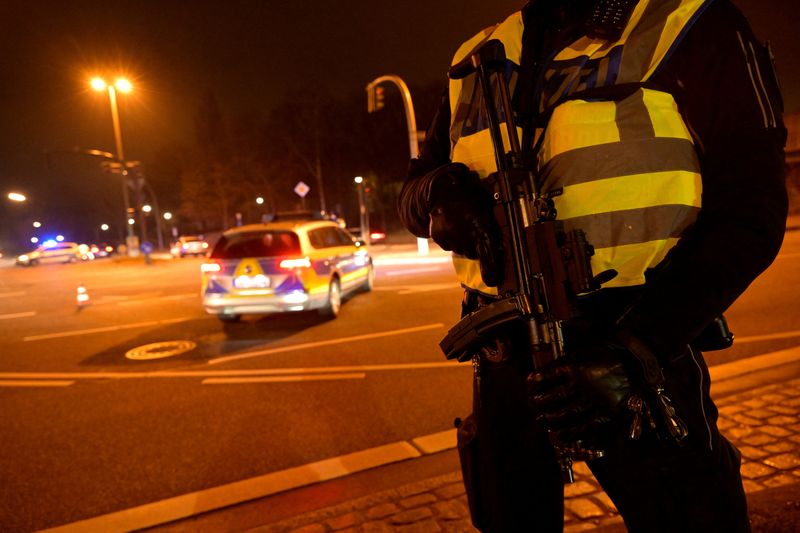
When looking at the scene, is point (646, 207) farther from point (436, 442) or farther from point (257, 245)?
point (257, 245)

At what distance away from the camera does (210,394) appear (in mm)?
5000

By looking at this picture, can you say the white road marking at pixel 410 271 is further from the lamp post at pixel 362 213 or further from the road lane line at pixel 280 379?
the lamp post at pixel 362 213

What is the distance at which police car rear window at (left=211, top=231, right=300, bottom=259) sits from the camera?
8.12 metres

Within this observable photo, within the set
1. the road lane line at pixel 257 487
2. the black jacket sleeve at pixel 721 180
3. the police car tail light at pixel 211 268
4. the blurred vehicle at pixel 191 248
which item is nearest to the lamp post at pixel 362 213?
the blurred vehicle at pixel 191 248

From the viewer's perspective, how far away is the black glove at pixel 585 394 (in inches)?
41.8

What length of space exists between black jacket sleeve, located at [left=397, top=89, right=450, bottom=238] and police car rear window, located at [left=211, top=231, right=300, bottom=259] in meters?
6.56

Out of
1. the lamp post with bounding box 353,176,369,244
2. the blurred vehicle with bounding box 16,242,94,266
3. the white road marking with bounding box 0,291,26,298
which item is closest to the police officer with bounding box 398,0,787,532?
the white road marking with bounding box 0,291,26,298

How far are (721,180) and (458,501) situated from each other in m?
2.28

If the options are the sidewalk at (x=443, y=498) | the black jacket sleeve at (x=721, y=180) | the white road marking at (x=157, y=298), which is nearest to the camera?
the black jacket sleeve at (x=721, y=180)

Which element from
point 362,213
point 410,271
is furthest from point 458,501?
point 362,213

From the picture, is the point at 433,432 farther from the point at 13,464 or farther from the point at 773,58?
the point at 773,58

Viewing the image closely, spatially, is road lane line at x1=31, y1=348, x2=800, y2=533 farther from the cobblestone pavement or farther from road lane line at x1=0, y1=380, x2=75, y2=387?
road lane line at x1=0, y1=380, x2=75, y2=387

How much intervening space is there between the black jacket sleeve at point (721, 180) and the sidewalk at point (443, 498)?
1739 mm

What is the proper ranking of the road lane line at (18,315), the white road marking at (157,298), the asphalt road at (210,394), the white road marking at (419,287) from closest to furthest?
1. the asphalt road at (210,394)
2. the road lane line at (18,315)
3. the white road marking at (419,287)
4. the white road marking at (157,298)
